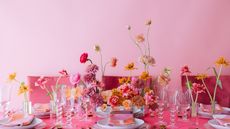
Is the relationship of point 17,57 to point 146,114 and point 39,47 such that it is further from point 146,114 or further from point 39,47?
point 146,114

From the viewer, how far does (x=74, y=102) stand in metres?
1.84

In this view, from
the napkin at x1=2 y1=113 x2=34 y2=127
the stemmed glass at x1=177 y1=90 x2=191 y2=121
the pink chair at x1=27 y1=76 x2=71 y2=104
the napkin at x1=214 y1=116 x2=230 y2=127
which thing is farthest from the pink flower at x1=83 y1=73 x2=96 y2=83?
the napkin at x1=214 y1=116 x2=230 y2=127

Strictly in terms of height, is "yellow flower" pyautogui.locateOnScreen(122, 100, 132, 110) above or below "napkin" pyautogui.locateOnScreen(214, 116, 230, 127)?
above

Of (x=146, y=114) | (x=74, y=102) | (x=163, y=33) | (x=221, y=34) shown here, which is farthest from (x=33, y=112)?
(x=221, y=34)

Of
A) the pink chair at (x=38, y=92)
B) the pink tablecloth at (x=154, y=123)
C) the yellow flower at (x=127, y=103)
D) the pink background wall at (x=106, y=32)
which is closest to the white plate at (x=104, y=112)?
the pink tablecloth at (x=154, y=123)

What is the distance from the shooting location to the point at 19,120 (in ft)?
5.38

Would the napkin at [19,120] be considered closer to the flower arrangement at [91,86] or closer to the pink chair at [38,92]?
the flower arrangement at [91,86]

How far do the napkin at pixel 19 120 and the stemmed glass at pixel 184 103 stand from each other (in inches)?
32.5

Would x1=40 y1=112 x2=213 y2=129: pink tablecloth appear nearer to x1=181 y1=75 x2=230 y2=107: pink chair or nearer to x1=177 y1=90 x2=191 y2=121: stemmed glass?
x1=177 y1=90 x2=191 y2=121: stemmed glass

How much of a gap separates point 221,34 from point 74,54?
130 centimetres

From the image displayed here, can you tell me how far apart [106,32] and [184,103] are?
1188mm

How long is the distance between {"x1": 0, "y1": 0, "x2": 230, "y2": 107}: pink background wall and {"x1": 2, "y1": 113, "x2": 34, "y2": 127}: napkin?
1.03 meters

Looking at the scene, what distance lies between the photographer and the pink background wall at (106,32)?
269 centimetres

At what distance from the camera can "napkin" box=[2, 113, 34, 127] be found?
158 centimetres
